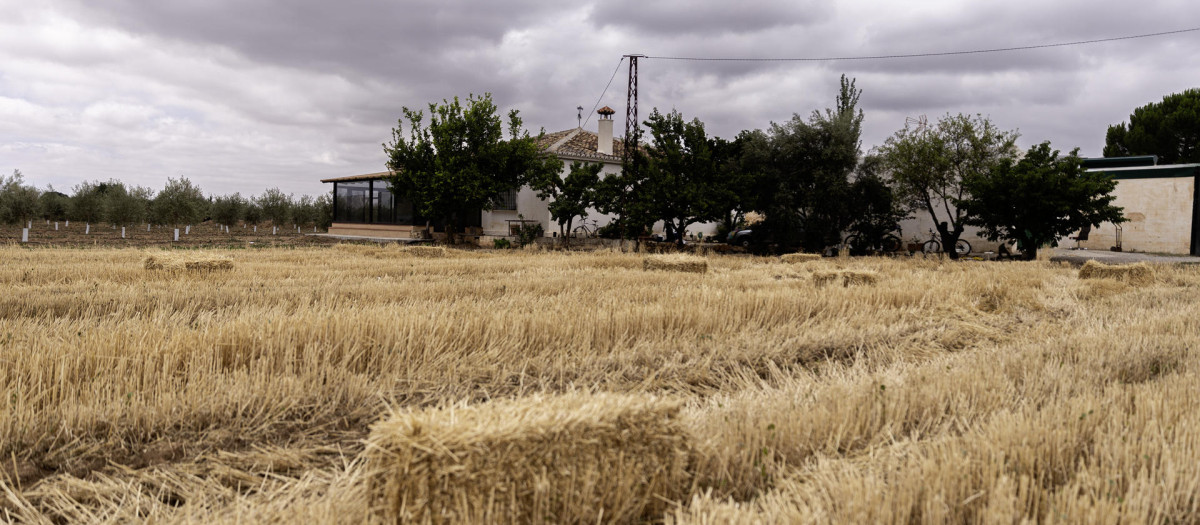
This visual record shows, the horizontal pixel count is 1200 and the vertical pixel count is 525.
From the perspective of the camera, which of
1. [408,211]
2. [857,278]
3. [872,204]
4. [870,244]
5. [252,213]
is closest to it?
[857,278]

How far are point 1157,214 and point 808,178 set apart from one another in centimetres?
1462

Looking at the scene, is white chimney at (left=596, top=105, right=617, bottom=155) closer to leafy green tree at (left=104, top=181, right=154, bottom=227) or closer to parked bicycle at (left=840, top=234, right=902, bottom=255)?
parked bicycle at (left=840, top=234, right=902, bottom=255)

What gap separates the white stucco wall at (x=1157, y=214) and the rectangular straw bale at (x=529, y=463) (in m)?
30.3

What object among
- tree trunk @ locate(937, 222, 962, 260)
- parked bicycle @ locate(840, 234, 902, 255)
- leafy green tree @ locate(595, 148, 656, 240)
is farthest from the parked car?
tree trunk @ locate(937, 222, 962, 260)

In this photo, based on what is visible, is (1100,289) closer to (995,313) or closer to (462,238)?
(995,313)

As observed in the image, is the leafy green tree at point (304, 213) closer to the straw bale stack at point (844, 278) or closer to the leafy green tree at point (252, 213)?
the leafy green tree at point (252, 213)

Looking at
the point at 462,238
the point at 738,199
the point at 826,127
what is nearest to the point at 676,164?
the point at 738,199

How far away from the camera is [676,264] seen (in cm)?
1412

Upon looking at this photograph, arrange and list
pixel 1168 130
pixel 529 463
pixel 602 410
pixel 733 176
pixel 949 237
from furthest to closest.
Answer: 1. pixel 1168 130
2. pixel 733 176
3. pixel 949 237
4. pixel 602 410
5. pixel 529 463

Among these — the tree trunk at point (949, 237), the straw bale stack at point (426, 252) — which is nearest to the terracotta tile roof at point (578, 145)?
the straw bale stack at point (426, 252)

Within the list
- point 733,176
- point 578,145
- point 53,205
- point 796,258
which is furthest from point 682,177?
point 53,205

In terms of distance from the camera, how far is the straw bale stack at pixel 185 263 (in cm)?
1141

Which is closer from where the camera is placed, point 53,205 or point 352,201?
point 352,201

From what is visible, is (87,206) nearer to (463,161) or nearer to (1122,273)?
(463,161)
